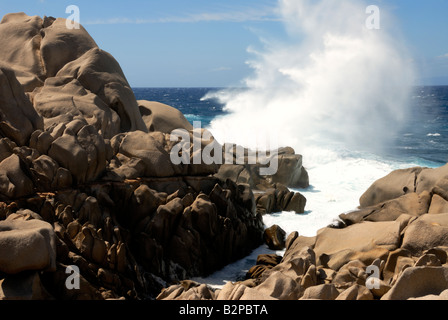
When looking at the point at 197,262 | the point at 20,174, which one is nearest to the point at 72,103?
the point at 20,174

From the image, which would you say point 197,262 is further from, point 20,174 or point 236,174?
point 236,174

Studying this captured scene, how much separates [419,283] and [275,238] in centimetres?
760

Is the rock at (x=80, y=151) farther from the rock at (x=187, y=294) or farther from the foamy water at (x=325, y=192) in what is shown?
the rock at (x=187, y=294)

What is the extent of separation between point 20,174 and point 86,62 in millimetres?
6499

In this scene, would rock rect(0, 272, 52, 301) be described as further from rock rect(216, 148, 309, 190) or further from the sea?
rock rect(216, 148, 309, 190)

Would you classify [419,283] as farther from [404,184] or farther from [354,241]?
[404,184]

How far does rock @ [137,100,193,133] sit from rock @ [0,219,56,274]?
964 centimetres

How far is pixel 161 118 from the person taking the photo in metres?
17.9

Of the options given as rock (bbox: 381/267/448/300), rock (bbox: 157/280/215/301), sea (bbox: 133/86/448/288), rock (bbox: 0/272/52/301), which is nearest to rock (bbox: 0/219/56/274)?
rock (bbox: 0/272/52/301)

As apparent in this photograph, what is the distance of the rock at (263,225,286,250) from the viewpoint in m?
14.5

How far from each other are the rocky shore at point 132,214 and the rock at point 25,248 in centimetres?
2

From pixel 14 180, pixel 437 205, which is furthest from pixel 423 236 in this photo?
pixel 14 180

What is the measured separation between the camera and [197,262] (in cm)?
1251
